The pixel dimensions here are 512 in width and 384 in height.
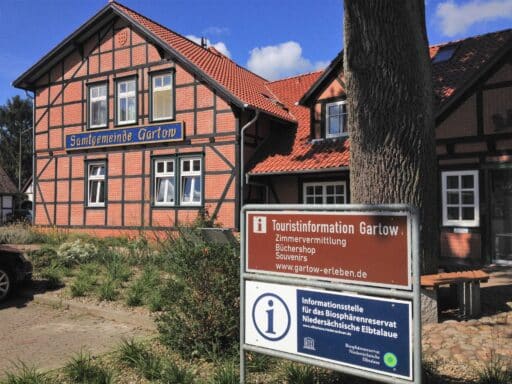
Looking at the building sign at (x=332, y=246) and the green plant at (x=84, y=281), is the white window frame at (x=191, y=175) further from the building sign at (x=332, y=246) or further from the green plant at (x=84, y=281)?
the building sign at (x=332, y=246)

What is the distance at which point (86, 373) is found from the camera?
13.5 ft

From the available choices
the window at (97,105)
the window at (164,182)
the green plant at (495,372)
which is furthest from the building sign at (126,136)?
the green plant at (495,372)

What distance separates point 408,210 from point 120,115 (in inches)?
605

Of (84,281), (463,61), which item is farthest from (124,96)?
(463,61)

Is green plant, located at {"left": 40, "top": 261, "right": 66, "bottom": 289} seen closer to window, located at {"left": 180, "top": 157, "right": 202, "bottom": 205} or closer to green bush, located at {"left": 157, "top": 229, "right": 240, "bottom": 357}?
green bush, located at {"left": 157, "top": 229, "right": 240, "bottom": 357}

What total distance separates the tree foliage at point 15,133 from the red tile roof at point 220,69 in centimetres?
5175

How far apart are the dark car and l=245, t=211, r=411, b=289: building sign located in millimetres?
6153

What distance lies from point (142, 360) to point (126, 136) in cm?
1299

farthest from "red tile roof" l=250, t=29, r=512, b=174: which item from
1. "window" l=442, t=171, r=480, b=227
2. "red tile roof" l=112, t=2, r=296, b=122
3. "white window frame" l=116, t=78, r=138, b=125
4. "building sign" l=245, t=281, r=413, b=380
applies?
"building sign" l=245, t=281, r=413, b=380

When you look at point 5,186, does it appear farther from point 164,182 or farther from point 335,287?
point 335,287

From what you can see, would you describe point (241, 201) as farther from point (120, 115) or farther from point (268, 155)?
point (120, 115)

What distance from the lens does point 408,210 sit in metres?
2.76

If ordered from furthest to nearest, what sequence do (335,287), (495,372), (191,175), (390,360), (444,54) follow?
(191,175) < (444,54) < (495,372) < (335,287) < (390,360)

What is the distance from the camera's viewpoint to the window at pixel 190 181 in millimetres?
15055
